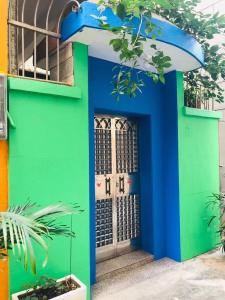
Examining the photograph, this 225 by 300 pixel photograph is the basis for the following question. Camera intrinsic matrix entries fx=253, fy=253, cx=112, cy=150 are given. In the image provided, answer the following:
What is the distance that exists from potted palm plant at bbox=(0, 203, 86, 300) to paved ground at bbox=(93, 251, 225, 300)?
34.4 inches

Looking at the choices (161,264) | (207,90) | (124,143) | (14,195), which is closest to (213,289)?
(161,264)

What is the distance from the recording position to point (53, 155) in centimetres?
287

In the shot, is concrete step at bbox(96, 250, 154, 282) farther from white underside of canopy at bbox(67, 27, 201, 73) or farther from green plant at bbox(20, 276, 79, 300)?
white underside of canopy at bbox(67, 27, 201, 73)

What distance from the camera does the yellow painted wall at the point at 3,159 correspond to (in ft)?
8.24

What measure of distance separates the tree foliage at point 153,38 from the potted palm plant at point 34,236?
178cm

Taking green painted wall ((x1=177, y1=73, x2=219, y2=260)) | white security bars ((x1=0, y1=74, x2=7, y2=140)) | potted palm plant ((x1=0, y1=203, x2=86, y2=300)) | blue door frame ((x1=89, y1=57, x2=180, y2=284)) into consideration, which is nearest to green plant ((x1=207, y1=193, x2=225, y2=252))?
green painted wall ((x1=177, y1=73, x2=219, y2=260))

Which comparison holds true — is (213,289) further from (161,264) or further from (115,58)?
(115,58)

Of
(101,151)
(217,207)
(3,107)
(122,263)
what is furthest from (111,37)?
(217,207)

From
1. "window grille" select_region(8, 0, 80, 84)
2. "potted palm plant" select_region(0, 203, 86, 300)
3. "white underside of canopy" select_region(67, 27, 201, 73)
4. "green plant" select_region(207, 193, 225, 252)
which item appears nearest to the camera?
"potted palm plant" select_region(0, 203, 86, 300)

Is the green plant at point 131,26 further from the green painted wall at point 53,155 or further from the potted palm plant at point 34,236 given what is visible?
the potted palm plant at point 34,236

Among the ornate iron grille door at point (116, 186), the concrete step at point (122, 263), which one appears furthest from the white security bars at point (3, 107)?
the concrete step at point (122, 263)

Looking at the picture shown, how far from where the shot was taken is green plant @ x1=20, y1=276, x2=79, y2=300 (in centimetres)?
241

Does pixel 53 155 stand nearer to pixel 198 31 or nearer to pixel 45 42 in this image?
pixel 45 42

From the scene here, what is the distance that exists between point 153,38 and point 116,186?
2.29m
